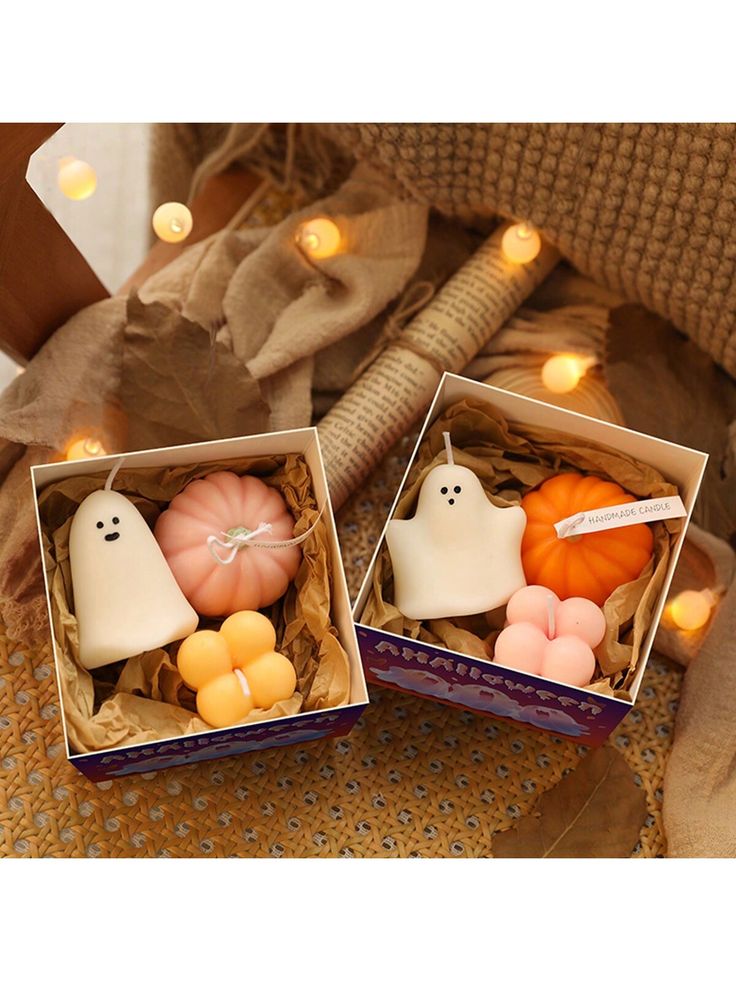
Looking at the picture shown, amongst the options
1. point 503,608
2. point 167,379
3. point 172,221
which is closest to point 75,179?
point 172,221

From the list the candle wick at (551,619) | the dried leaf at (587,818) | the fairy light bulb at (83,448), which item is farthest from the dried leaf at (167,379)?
the dried leaf at (587,818)

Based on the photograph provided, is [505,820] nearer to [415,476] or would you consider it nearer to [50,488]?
[415,476]

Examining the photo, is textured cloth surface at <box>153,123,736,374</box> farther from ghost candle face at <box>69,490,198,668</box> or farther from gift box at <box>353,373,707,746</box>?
ghost candle face at <box>69,490,198,668</box>

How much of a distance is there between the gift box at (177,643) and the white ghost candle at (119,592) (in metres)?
0.01

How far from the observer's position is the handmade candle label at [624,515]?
3.08ft

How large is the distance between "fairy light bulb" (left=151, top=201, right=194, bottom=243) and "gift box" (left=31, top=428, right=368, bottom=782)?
0.31 metres

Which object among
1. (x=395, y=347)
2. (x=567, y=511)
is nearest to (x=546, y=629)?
(x=567, y=511)

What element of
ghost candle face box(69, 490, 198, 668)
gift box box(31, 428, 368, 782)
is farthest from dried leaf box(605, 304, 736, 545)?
ghost candle face box(69, 490, 198, 668)

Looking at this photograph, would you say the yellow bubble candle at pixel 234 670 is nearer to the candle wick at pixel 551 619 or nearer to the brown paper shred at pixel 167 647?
the brown paper shred at pixel 167 647

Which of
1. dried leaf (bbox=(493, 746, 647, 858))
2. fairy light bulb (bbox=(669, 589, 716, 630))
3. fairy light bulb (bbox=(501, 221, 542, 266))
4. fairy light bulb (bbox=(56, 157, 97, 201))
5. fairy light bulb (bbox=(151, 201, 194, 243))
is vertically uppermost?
fairy light bulb (bbox=(56, 157, 97, 201))

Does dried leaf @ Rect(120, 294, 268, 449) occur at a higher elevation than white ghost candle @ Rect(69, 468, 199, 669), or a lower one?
higher

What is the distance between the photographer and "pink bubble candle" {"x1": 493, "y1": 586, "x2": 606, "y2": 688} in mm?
897

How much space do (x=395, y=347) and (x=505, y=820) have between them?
1.57 feet

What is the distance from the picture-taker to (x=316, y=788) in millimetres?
996
